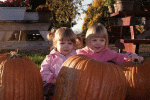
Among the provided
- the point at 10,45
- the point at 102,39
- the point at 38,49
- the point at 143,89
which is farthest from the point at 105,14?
the point at 143,89

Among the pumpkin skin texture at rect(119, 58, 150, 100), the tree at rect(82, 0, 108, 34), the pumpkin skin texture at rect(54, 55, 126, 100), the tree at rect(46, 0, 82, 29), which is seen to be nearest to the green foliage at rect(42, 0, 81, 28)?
the tree at rect(46, 0, 82, 29)

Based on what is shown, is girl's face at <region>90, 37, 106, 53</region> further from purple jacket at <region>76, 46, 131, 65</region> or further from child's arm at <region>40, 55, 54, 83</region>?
child's arm at <region>40, 55, 54, 83</region>

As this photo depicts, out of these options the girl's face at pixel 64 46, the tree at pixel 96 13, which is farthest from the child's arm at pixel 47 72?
the tree at pixel 96 13

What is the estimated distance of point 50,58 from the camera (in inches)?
99.2

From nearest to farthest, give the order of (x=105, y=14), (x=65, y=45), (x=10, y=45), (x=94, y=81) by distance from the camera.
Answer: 1. (x=94, y=81)
2. (x=65, y=45)
3. (x=10, y=45)
4. (x=105, y=14)

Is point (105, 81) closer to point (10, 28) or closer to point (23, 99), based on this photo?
point (23, 99)

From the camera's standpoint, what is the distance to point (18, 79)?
5.54 ft

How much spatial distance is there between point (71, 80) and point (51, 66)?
0.86m

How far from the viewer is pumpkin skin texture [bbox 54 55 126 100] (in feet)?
5.27

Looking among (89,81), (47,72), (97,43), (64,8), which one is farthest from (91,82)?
(64,8)

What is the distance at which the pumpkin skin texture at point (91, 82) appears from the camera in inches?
63.2

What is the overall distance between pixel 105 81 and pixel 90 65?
8.1 inches

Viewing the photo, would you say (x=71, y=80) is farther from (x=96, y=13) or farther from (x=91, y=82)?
(x=96, y=13)

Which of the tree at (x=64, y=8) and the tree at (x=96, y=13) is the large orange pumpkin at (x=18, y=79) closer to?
the tree at (x=64, y=8)
